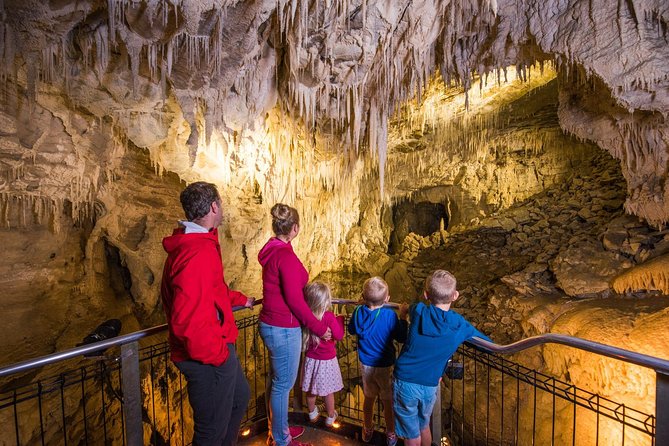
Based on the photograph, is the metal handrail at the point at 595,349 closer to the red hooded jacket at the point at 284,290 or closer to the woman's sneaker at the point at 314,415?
the red hooded jacket at the point at 284,290

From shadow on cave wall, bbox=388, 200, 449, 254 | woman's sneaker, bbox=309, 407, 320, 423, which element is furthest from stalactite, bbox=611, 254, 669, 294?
shadow on cave wall, bbox=388, 200, 449, 254

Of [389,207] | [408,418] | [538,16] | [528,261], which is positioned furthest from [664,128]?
[389,207]

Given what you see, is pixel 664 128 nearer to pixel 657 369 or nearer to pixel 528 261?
pixel 528 261

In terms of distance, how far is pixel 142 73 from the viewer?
366 centimetres

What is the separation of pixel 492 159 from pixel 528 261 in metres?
3.87

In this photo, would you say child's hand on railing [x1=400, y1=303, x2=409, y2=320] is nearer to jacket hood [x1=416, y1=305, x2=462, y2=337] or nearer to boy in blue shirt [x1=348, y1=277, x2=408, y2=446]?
boy in blue shirt [x1=348, y1=277, x2=408, y2=446]

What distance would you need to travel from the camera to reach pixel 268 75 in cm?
425

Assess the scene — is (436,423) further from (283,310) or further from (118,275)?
(118,275)

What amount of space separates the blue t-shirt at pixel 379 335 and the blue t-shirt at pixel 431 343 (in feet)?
0.74

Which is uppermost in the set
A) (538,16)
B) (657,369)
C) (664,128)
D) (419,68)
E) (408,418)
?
(538,16)

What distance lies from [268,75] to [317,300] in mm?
3140

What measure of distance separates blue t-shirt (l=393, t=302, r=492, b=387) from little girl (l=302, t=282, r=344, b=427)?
0.55 metres

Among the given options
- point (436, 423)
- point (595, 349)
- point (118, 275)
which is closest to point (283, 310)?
point (436, 423)

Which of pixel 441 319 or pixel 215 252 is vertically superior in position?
pixel 215 252
